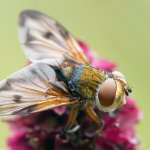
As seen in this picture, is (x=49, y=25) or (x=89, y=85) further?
(x=49, y=25)

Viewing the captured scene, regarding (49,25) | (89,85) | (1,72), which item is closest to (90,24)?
(1,72)

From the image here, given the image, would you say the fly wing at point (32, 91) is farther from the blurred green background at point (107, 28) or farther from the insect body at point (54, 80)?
the blurred green background at point (107, 28)

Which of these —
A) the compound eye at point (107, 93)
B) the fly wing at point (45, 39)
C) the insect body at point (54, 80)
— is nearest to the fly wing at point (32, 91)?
the insect body at point (54, 80)

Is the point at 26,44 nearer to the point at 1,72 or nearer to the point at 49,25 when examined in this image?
the point at 49,25

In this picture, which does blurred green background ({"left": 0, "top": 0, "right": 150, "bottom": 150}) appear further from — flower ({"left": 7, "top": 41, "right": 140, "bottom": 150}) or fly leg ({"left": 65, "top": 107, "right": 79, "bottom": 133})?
fly leg ({"left": 65, "top": 107, "right": 79, "bottom": 133})

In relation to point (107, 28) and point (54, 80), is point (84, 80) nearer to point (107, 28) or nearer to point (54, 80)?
point (54, 80)

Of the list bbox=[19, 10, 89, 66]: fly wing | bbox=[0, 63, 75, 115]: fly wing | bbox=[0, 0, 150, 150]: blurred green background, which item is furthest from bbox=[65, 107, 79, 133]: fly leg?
A: bbox=[0, 0, 150, 150]: blurred green background
